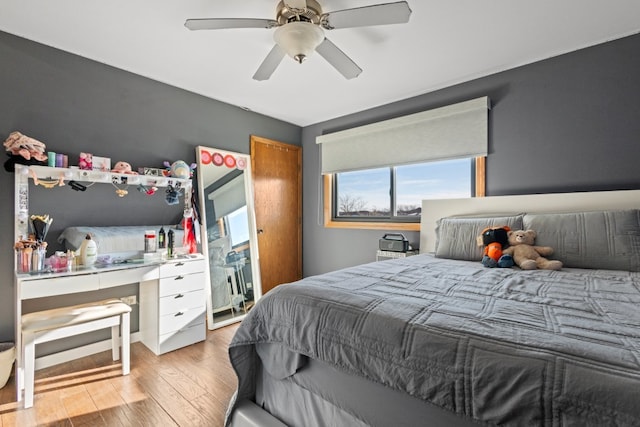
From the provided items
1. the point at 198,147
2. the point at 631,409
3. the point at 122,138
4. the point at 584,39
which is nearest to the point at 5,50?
the point at 122,138

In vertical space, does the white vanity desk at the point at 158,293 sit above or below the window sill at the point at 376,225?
below

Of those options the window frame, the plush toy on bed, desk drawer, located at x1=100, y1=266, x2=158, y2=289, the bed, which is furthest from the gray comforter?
the window frame

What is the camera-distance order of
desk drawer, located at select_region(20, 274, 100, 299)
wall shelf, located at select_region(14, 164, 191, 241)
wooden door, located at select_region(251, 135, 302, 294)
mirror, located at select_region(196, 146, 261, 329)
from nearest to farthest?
desk drawer, located at select_region(20, 274, 100, 299)
wall shelf, located at select_region(14, 164, 191, 241)
mirror, located at select_region(196, 146, 261, 329)
wooden door, located at select_region(251, 135, 302, 294)

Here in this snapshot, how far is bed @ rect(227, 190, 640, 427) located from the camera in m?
0.70

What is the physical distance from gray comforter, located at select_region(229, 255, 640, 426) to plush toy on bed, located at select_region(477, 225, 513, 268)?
15.5 inches

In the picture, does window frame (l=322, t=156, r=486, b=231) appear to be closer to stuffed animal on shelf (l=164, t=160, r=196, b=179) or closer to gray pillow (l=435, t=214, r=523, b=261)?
gray pillow (l=435, t=214, r=523, b=261)

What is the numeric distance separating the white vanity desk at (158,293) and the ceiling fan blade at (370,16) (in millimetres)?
2050

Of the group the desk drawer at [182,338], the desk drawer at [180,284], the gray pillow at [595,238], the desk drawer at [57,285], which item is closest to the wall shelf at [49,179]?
the desk drawer at [57,285]

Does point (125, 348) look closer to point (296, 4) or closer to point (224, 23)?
point (224, 23)

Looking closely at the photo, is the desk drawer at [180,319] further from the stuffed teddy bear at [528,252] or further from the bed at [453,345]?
the stuffed teddy bear at [528,252]

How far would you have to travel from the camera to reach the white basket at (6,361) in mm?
1847

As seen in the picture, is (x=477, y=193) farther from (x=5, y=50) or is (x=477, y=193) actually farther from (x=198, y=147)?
(x=5, y=50)

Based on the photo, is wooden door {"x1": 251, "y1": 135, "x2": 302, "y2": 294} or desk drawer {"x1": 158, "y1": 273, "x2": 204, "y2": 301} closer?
desk drawer {"x1": 158, "y1": 273, "x2": 204, "y2": 301}

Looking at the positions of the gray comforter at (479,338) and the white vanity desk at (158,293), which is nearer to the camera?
the gray comforter at (479,338)
